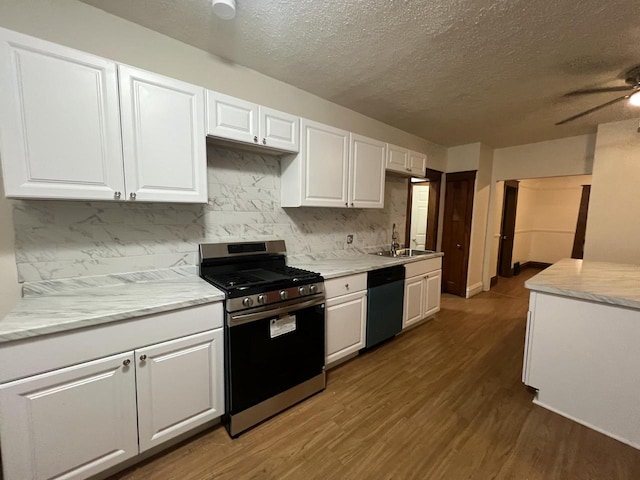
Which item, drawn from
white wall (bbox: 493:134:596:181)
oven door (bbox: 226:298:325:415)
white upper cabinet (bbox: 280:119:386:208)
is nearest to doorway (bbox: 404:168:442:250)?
white wall (bbox: 493:134:596:181)

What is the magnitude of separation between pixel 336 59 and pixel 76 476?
116 inches

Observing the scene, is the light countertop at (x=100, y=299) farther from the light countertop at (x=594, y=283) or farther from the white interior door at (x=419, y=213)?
the white interior door at (x=419, y=213)

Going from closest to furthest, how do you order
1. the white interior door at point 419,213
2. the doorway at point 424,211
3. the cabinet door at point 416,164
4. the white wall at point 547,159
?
the cabinet door at point 416,164 < the white wall at point 547,159 < the doorway at point 424,211 < the white interior door at point 419,213

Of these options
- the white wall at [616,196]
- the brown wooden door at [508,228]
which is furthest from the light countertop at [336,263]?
the brown wooden door at [508,228]

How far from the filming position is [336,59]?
2062 millimetres

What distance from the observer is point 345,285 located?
2.32m

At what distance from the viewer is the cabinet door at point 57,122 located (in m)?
1.23

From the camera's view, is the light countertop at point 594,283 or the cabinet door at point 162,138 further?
the light countertop at point 594,283

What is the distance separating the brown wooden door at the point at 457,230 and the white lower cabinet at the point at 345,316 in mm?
2842

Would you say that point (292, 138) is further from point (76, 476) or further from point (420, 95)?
point (76, 476)

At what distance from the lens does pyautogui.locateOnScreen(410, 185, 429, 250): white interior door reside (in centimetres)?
580

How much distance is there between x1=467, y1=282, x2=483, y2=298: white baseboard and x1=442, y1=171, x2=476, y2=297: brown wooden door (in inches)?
3.8

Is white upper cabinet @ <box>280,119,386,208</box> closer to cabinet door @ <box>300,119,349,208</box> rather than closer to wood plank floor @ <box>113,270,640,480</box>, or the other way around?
cabinet door @ <box>300,119,349,208</box>

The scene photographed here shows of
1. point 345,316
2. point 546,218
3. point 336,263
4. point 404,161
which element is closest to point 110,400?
point 345,316
